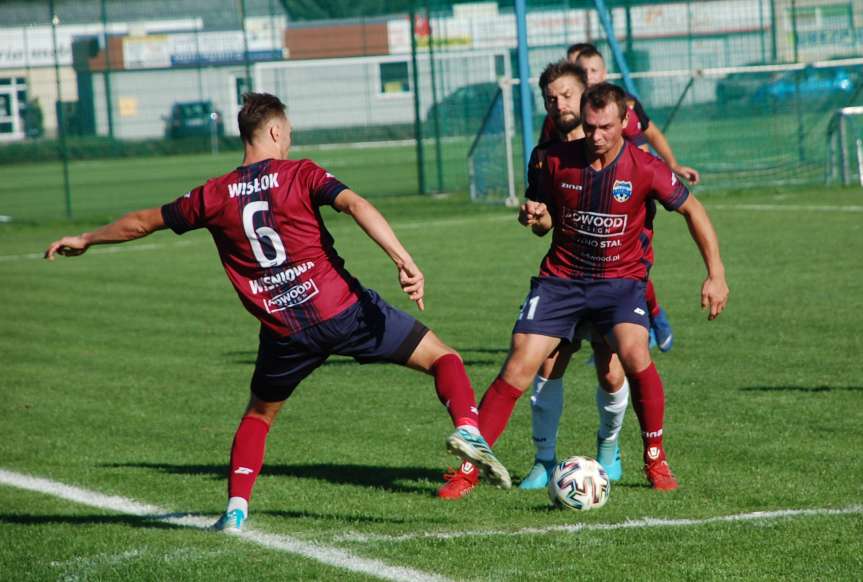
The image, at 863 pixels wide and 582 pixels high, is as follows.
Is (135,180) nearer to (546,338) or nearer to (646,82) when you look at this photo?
(646,82)

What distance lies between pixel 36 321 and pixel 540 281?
27.2ft

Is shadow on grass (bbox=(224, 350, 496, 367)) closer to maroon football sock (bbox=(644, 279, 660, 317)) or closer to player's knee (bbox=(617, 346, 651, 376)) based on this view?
maroon football sock (bbox=(644, 279, 660, 317))

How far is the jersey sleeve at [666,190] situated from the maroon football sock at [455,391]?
4.11 ft

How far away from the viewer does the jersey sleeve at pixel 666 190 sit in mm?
6367

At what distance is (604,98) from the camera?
620cm

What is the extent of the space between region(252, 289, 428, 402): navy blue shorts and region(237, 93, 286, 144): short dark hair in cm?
86

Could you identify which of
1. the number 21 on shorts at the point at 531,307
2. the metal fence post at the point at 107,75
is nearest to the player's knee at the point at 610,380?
the number 21 on shorts at the point at 531,307

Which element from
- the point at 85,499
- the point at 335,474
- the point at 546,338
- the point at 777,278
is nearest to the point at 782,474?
the point at 546,338

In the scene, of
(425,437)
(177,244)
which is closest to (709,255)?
(425,437)

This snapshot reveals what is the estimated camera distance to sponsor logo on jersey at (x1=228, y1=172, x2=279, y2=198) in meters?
5.73

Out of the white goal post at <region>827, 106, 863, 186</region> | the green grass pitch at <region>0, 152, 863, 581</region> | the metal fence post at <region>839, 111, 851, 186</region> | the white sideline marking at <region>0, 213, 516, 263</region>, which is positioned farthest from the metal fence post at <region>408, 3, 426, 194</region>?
the green grass pitch at <region>0, 152, 863, 581</region>

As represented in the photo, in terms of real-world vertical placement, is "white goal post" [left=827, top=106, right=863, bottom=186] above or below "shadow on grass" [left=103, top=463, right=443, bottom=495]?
above

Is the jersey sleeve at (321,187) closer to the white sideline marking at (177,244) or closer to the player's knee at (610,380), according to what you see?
the player's knee at (610,380)

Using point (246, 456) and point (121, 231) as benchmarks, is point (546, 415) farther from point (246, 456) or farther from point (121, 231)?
point (121, 231)
